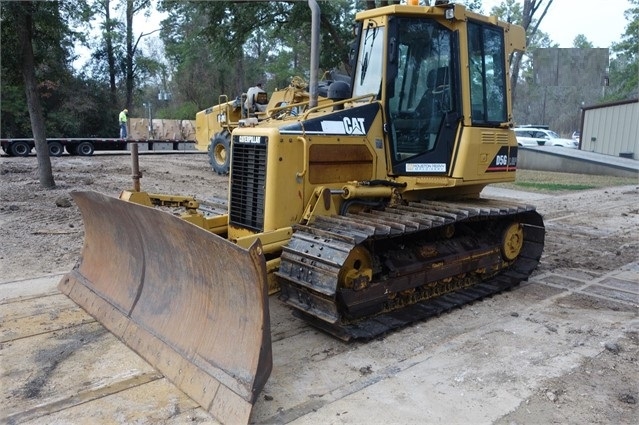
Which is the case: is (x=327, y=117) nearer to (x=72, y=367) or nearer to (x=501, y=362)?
(x=501, y=362)

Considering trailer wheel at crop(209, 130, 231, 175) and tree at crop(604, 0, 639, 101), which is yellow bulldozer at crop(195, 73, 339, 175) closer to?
trailer wheel at crop(209, 130, 231, 175)

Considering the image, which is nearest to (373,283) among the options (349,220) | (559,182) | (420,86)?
(349,220)

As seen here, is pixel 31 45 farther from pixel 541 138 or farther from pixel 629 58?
pixel 629 58

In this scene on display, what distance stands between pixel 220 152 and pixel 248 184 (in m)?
10.5

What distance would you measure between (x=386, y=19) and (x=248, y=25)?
14.6m

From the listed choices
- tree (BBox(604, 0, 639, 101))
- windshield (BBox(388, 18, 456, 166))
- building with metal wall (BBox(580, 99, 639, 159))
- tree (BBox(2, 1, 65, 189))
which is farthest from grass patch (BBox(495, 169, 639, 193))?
tree (BBox(604, 0, 639, 101))

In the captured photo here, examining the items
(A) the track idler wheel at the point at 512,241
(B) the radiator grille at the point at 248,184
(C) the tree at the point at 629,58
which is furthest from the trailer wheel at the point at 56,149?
(C) the tree at the point at 629,58

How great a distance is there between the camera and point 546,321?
5152 mm

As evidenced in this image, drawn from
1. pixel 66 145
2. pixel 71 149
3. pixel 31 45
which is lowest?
pixel 71 149

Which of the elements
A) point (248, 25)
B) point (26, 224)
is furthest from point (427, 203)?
point (248, 25)

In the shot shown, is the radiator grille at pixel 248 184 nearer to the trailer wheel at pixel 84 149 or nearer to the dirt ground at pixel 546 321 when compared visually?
the dirt ground at pixel 546 321

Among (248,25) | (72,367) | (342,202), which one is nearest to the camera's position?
(72,367)

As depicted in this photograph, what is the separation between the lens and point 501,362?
13.9 feet

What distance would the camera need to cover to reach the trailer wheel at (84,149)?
787 inches
